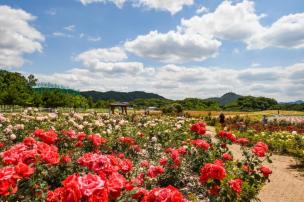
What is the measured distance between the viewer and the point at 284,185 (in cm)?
970

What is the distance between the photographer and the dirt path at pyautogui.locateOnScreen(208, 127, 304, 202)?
8.42 meters

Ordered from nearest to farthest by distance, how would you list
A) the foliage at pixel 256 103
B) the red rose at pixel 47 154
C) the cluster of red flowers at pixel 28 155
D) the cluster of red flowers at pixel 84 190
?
the cluster of red flowers at pixel 84 190
the cluster of red flowers at pixel 28 155
the red rose at pixel 47 154
the foliage at pixel 256 103

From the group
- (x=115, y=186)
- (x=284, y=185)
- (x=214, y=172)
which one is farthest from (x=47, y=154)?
(x=284, y=185)

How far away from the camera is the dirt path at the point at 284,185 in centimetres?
842

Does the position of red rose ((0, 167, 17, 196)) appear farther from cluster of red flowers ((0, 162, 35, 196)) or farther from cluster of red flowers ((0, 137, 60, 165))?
cluster of red flowers ((0, 137, 60, 165))

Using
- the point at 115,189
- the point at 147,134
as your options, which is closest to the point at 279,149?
the point at 147,134

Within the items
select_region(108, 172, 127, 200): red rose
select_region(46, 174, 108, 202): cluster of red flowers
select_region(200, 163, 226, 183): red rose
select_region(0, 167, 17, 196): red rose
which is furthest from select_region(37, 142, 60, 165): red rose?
select_region(200, 163, 226, 183): red rose

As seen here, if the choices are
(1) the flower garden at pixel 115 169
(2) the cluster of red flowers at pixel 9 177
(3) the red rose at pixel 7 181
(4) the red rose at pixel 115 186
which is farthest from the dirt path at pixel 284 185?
(3) the red rose at pixel 7 181

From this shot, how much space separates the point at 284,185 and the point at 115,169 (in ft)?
26.0

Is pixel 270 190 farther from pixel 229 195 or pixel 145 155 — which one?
pixel 229 195

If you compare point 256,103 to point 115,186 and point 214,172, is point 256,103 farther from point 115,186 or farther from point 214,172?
point 115,186

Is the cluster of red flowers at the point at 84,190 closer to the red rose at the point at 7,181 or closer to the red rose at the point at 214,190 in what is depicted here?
the red rose at the point at 7,181

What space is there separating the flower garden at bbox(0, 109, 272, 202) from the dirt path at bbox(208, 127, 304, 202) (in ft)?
3.49

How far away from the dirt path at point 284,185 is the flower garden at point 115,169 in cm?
106
